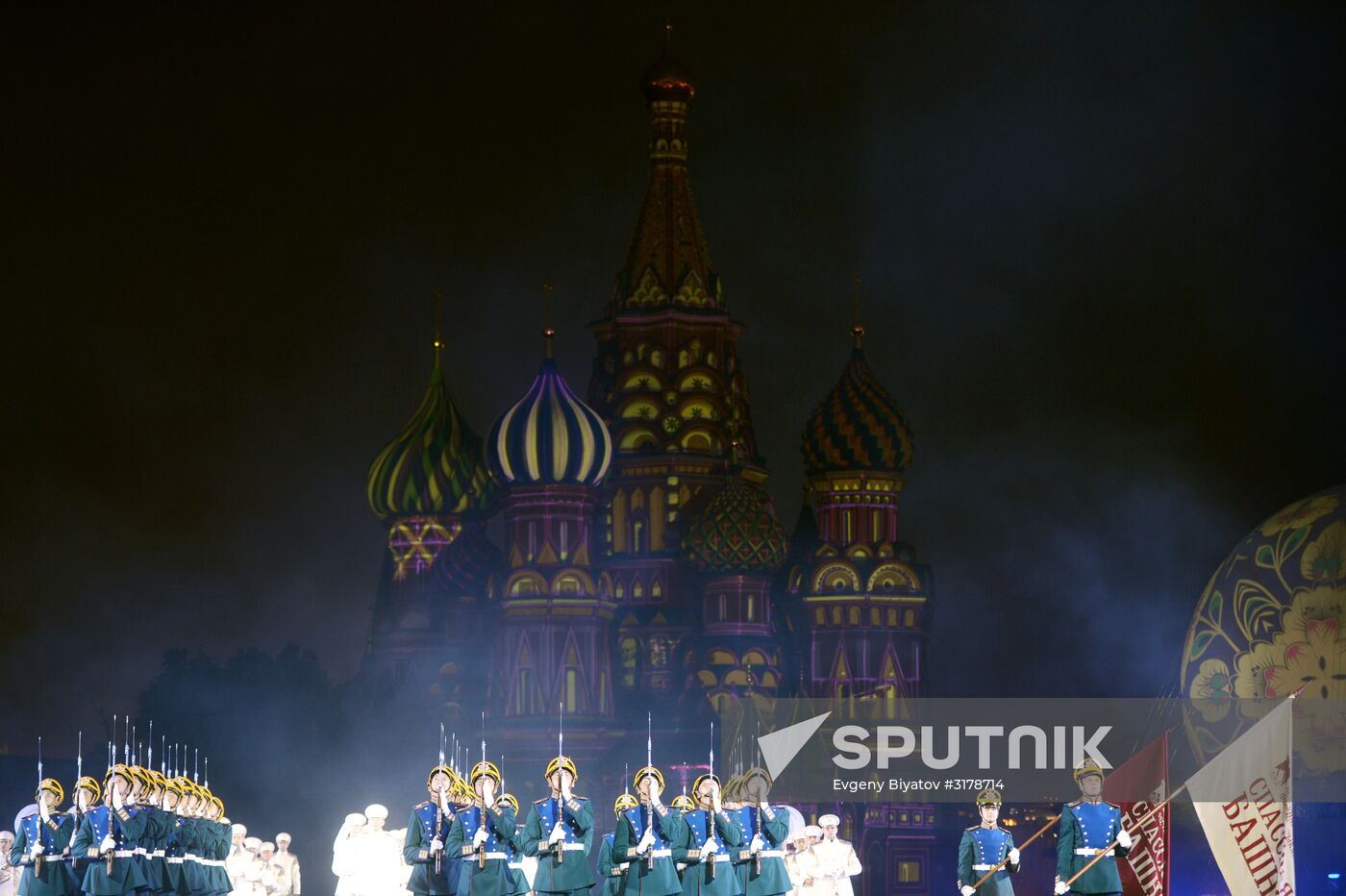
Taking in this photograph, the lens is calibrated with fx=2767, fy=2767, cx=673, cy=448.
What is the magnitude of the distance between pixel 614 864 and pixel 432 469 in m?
30.3

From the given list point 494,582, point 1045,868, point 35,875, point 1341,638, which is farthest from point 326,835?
point 1341,638

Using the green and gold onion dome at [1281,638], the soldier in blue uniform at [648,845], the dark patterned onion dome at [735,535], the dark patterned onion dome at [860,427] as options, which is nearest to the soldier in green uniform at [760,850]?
the soldier in blue uniform at [648,845]

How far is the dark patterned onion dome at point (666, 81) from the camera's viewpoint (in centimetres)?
4750

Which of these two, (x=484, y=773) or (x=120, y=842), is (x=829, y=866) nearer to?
(x=484, y=773)

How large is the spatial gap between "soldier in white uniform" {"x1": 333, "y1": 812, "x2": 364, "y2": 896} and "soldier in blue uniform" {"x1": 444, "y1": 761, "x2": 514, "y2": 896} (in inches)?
166

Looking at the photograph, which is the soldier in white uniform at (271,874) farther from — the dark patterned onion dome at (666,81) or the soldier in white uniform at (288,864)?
the dark patterned onion dome at (666,81)

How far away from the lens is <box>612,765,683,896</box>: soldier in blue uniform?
19.8 m

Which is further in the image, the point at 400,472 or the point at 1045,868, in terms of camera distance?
the point at 400,472

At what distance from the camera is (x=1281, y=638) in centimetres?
2127

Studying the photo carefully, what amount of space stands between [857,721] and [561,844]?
25.8m

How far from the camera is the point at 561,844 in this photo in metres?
19.9

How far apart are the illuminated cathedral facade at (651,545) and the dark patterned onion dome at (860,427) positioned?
0.04 meters

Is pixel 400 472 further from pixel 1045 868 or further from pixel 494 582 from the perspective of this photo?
pixel 1045 868

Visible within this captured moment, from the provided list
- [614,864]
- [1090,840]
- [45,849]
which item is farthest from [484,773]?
[1090,840]
